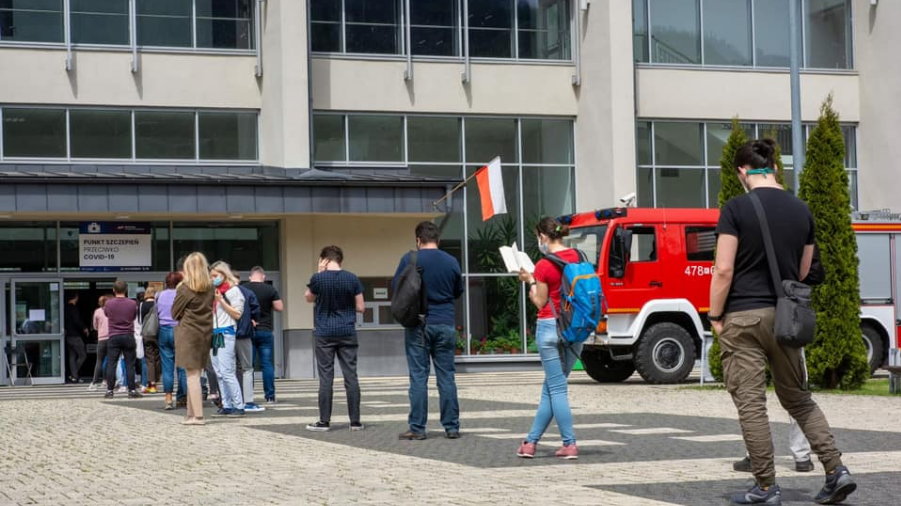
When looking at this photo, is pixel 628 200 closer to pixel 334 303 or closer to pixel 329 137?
pixel 329 137

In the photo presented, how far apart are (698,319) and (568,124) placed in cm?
1040

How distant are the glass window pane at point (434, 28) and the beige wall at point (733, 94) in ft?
14.0

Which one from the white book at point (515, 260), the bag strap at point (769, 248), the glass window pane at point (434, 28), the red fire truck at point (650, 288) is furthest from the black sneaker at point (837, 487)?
the glass window pane at point (434, 28)

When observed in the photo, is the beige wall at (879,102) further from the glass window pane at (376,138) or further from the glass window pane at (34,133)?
the glass window pane at (34,133)

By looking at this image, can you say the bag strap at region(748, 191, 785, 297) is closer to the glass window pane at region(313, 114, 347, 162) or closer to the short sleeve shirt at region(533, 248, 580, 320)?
the short sleeve shirt at region(533, 248, 580, 320)

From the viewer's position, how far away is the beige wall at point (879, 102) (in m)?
33.0

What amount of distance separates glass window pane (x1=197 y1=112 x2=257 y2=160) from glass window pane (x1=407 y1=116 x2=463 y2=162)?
3.39 m

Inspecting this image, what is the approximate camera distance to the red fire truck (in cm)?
2250

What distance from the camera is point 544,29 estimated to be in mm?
32188

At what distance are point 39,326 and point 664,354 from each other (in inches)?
493

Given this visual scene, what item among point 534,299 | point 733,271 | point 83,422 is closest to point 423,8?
point 83,422

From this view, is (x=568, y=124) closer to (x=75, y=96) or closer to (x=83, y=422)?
(x=75, y=96)

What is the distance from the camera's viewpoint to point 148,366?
21.6m

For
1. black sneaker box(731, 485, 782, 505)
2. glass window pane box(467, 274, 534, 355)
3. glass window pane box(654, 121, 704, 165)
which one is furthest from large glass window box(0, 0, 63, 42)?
black sneaker box(731, 485, 782, 505)
